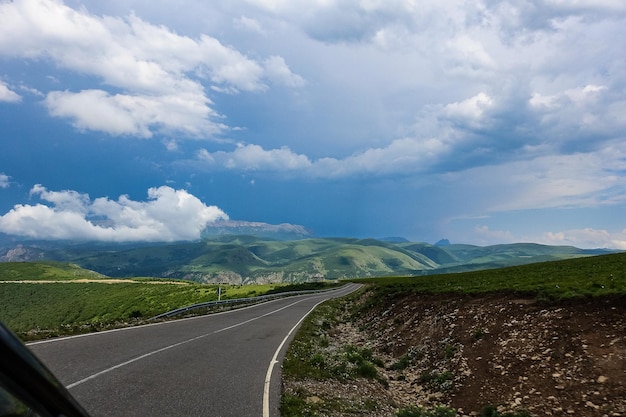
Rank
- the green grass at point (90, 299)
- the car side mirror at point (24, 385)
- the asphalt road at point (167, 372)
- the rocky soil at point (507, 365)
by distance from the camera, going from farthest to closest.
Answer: the green grass at point (90, 299), the rocky soil at point (507, 365), the asphalt road at point (167, 372), the car side mirror at point (24, 385)

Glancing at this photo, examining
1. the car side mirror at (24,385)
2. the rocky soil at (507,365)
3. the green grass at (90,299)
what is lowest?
the green grass at (90,299)

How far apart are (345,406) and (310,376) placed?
11.0 ft

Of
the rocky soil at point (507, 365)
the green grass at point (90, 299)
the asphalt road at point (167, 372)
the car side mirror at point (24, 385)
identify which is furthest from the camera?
the green grass at point (90, 299)

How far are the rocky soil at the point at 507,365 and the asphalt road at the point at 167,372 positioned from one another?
7.66ft

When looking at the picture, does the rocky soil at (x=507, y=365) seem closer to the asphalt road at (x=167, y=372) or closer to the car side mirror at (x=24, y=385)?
the asphalt road at (x=167, y=372)

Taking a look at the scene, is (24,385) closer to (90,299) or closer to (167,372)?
(167,372)

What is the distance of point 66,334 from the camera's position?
18.3 m

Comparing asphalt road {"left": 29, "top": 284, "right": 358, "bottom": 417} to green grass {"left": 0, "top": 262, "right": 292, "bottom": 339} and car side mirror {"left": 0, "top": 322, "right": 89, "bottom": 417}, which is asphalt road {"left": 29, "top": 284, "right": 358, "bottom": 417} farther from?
green grass {"left": 0, "top": 262, "right": 292, "bottom": 339}

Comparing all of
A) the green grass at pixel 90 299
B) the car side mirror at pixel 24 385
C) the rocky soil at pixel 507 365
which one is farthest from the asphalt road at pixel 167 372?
the green grass at pixel 90 299

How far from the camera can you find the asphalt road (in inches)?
399

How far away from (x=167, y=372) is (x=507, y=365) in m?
13.5

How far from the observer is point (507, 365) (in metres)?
15.0

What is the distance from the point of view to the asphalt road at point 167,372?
33.3 ft

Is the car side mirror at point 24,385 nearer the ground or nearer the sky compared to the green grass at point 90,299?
nearer the sky
